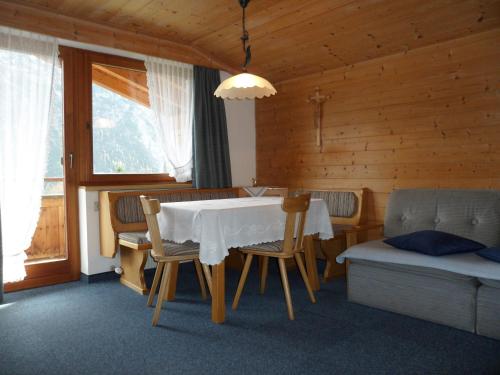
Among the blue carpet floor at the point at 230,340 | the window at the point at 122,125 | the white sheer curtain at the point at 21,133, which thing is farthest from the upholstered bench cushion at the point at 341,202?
the white sheer curtain at the point at 21,133

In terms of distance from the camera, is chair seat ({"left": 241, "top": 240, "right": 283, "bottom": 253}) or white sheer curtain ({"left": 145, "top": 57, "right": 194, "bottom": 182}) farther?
white sheer curtain ({"left": 145, "top": 57, "right": 194, "bottom": 182})

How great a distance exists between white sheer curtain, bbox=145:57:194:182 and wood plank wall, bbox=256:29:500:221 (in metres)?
1.14

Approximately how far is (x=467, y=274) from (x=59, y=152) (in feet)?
11.0

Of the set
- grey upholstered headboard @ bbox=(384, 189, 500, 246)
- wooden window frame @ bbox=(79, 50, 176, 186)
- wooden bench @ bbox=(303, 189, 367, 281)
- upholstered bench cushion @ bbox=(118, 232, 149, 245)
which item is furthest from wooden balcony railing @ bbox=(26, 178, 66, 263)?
grey upholstered headboard @ bbox=(384, 189, 500, 246)

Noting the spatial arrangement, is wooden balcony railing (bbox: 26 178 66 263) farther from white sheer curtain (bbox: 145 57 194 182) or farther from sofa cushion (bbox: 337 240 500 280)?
sofa cushion (bbox: 337 240 500 280)

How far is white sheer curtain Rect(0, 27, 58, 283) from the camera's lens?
321 centimetres

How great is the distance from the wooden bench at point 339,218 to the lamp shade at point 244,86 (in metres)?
1.38

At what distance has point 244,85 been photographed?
2830 millimetres

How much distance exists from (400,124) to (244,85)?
1704 mm

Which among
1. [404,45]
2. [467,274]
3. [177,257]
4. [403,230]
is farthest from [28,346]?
[404,45]

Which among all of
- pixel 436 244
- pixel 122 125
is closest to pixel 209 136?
pixel 122 125

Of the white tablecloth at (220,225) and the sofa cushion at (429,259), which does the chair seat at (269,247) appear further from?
the sofa cushion at (429,259)

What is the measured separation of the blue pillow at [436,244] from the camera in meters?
2.59

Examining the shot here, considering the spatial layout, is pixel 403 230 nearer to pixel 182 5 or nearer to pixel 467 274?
pixel 467 274
